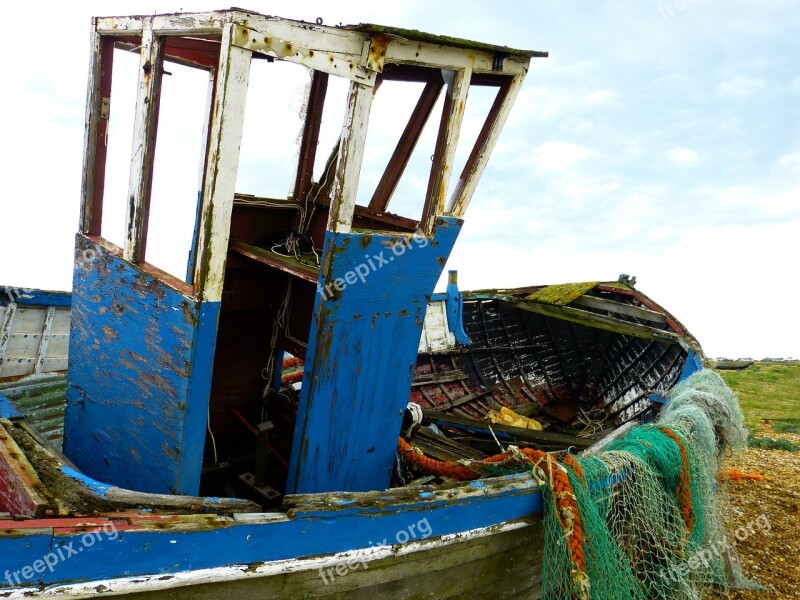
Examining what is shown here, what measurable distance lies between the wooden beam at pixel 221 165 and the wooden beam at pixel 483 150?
156 centimetres

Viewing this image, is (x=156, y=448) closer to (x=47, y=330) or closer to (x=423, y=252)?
(x=423, y=252)

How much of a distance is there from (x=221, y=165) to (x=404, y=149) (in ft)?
6.62

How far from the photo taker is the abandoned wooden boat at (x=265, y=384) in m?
2.27

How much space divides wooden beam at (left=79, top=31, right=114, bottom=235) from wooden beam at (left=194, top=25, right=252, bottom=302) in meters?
1.34

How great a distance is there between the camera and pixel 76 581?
1.94 metres

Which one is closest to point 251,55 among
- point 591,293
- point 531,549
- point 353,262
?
point 353,262

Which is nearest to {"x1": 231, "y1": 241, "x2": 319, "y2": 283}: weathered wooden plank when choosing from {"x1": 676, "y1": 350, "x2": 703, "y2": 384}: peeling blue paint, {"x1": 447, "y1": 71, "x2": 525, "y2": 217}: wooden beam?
{"x1": 447, "y1": 71, "x2": 525, "y2": 217}: wooden beam

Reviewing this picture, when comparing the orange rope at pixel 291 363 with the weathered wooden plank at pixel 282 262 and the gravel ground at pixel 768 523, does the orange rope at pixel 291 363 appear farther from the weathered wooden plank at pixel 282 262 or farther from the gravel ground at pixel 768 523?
the gravel ground at pixel 768 523

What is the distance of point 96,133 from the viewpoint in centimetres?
363

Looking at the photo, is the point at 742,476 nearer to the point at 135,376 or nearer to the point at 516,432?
the point at 516,432

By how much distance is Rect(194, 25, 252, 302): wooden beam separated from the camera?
8.55 ft

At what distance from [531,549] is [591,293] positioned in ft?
21.1

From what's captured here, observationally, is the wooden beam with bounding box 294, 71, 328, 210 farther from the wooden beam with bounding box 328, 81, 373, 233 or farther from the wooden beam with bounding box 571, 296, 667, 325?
the wooden beam with bounding box 571, 296, 667, 325

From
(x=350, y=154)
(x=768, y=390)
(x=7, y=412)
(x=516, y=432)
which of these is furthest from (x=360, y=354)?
(x=768, y=390)
